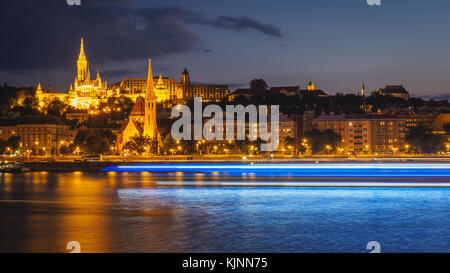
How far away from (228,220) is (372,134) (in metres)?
82.2

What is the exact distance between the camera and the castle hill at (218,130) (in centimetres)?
8019

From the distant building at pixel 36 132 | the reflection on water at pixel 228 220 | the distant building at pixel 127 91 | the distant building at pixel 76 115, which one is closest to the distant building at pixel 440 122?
the distant building at pixel 127 91

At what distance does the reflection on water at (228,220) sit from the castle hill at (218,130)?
3352 centimetres

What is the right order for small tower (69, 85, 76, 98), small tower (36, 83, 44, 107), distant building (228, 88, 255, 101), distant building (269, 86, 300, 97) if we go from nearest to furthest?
distant building (228, 88, 255, 101) → small tower (36, 83, 44, 107) → distant building (269, 86, 300, 97) → small tower (69, 85, 76, 98)

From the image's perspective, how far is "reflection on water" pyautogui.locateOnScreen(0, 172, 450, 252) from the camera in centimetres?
1461

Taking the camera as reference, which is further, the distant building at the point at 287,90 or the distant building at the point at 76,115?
the distant building at the point at 287,90

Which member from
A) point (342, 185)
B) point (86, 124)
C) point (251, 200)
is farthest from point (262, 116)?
point (251, 200)

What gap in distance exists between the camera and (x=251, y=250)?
13.8 m

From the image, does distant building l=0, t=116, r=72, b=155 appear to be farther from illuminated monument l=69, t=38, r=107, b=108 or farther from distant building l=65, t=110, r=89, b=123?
illuminated monument l=69, t=38, r=107, b=108

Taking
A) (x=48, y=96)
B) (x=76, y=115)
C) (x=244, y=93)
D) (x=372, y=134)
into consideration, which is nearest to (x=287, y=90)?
(x=244, y=93)

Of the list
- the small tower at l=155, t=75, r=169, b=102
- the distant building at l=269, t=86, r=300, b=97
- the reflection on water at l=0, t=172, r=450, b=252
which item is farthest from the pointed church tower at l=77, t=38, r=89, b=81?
the reflection on water at l=0, t=172, r=450, b=252

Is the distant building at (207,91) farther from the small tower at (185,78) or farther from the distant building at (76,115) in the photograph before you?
the distant building at (76,115)

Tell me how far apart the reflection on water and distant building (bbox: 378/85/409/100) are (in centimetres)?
11572

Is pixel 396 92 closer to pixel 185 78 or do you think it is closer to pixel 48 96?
pixel 185 78
